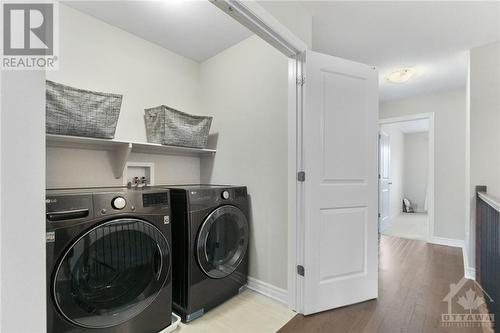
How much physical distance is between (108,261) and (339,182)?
1622 millimetres

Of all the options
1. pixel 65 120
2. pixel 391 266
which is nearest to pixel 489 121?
pixel 391 266

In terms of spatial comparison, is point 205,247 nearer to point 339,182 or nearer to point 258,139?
point 258,139

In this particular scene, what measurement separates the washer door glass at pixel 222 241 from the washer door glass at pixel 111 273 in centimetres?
29

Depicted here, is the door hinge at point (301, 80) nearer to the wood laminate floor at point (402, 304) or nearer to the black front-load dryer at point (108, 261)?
the black front-load dryer at point (108, 261)

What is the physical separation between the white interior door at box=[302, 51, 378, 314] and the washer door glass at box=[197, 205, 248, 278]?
581mm

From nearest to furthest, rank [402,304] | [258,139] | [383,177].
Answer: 1. [402,304]
2. [258,139]
3. [383,177]

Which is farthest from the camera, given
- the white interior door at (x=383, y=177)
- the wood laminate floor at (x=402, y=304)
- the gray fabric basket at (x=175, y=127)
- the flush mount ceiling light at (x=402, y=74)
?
the white interior door at (x=383, y=177)

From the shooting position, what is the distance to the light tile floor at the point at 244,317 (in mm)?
1635

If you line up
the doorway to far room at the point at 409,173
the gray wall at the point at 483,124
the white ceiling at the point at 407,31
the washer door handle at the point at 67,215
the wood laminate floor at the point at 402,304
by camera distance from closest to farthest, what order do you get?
1. the washer door handle at the point at 67,215
2. the wood laminate floor at the point at 402,304
3. the white ceiling at the point at 407,31
4. the gray wall at the point at 483,124
5. the doorway to far room at the point at 409,173

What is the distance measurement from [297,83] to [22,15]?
153 centimetres

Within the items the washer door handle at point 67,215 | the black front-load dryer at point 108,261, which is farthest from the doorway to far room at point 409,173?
the washer door handle at point 67,215

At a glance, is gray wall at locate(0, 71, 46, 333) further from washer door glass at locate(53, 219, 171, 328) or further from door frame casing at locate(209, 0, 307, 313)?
door frame casing at locate(209, 0, 307, 313)

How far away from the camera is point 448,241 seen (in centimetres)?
358

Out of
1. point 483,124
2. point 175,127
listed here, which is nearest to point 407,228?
point 483,124
